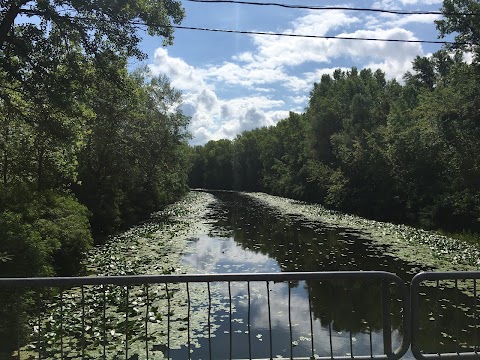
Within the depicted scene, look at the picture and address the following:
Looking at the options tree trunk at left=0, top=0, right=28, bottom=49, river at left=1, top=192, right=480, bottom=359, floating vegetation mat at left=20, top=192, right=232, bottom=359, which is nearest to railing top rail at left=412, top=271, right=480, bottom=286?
river at left=1, top=192, right=480, bottom=359

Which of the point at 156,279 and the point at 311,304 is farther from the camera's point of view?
the point at 311,304

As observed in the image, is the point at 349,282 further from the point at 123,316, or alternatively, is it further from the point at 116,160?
the point at 116,160

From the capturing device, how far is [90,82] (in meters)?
14.2

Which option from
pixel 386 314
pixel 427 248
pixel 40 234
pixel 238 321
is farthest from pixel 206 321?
pixel 427 248

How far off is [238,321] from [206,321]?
2.40 ft

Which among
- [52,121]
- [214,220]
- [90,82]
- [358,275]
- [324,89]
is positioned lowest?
[214,220]

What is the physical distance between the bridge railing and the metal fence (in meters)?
0.02

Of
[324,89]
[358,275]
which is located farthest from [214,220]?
[324,89]

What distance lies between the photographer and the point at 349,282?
42.7 ft

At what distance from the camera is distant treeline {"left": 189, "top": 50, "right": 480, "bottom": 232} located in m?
24.8

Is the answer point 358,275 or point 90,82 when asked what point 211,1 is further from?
point 358,275

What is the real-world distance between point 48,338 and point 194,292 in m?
4.98

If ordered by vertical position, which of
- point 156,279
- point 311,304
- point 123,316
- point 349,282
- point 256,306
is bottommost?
point 349,282

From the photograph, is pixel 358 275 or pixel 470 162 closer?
pixel 358 275
